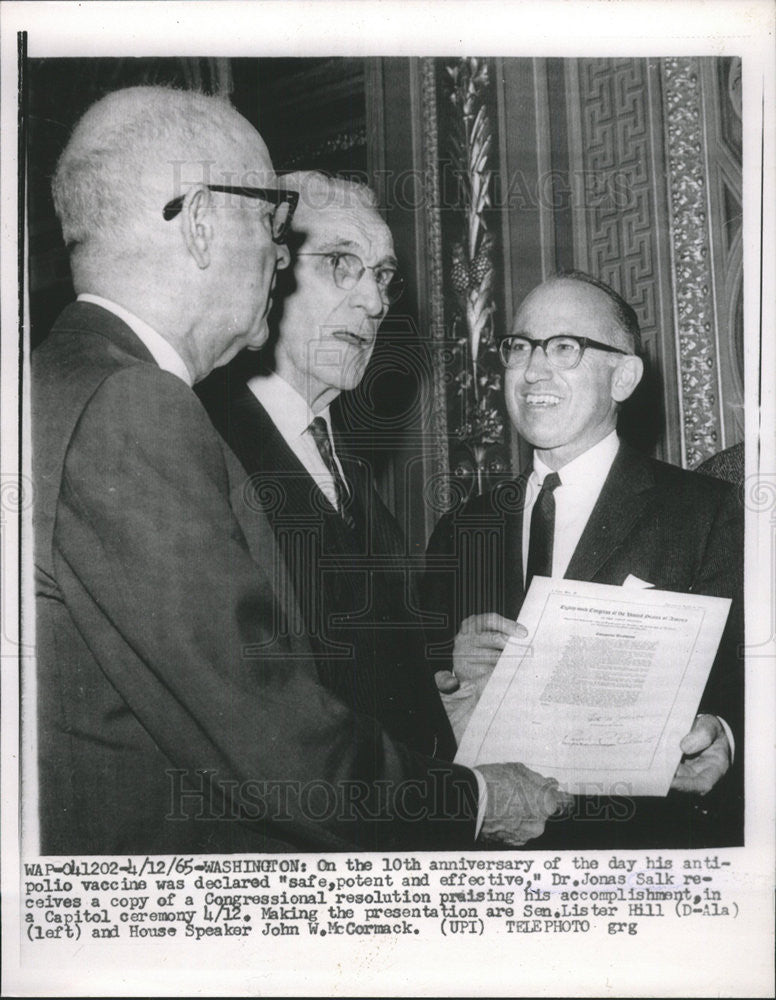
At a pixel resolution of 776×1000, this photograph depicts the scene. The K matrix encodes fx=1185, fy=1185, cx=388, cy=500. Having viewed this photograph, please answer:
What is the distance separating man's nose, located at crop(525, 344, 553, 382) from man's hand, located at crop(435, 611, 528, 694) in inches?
25.5

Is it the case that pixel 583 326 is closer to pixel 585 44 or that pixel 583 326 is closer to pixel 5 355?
pixel 585 44

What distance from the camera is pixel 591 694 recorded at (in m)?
3.16

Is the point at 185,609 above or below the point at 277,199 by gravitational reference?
below

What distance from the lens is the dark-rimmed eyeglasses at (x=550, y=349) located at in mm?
3201

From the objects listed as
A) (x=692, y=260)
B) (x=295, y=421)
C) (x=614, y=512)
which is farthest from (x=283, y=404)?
(x=692, y=260)

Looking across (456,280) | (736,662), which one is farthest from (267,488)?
(736,662)

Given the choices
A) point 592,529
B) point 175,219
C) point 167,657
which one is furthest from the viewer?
point 592,529

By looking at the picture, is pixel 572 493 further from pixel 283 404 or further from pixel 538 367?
pixel 283 404

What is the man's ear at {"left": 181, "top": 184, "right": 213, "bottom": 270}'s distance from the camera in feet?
10.1

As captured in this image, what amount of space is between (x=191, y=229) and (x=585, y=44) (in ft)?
3.98

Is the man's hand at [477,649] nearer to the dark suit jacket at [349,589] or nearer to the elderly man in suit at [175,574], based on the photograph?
the dark suit jacket at [349,589]

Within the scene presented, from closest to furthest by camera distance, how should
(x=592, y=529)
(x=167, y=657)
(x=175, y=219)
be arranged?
(x=167, y=657)
(x=175, y=219)
(x=592, y=529)

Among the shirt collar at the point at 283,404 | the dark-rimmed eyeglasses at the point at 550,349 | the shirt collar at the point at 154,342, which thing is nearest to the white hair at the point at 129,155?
the shirt collar at the point at 154,342

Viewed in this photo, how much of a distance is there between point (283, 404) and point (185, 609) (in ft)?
2.00
